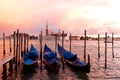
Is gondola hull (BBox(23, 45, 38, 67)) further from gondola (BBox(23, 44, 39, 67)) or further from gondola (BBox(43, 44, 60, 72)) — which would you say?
gondola (BBox(43, 44, 60, 72))

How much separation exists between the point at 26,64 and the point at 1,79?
373 cm

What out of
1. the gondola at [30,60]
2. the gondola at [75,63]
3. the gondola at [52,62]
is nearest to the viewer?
the gondola at [75,63]

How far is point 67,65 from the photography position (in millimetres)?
29031

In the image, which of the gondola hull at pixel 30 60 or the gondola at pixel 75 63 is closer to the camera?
the gondola at pixel 75 63

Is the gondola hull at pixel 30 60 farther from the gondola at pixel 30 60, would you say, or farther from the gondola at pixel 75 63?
the gondola at pixel 75 63

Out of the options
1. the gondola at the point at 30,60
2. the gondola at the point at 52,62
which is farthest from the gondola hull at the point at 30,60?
the gondola at the point at 52,62

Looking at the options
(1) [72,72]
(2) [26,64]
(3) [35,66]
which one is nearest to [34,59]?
(3) [35,66]

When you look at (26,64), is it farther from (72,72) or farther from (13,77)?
(72,72)

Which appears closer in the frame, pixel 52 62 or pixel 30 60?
pixel 52 62

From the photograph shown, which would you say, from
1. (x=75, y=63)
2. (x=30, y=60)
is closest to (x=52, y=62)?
(x=30, y=60)

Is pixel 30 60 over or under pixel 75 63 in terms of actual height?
over

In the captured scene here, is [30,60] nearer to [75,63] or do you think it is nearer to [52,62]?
[52,62]

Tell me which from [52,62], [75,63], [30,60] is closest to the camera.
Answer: [52,62]

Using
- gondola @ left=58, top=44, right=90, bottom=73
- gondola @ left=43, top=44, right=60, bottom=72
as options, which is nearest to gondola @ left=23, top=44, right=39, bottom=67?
gondola @ left=43, top=44, right=60, bottom=72
